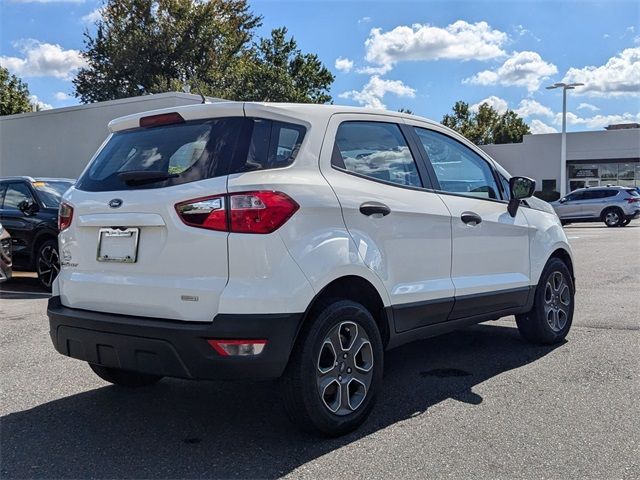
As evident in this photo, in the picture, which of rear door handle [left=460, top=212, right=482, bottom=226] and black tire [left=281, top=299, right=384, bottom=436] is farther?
rear door handle [left=460, top=212, right=482, bottom=226]

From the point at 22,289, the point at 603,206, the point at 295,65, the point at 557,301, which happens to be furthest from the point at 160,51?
the point at 557,301

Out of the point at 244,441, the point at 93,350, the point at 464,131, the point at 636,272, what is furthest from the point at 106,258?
the point at 464,131

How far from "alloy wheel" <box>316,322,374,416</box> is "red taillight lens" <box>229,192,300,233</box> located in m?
0.74

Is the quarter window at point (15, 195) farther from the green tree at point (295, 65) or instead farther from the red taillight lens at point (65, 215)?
the green tree at point (295, 65)

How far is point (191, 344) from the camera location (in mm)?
3293

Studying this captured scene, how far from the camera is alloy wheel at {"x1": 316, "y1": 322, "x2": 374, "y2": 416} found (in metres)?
3.68

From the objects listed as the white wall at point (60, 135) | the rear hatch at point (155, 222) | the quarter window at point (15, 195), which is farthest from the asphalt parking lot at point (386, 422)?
the white wall at point (60, 135)

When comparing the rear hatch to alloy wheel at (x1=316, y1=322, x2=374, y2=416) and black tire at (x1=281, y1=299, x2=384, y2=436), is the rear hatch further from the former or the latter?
alloy wheel at (x1=316, y1=322, x2=374, y2=416)

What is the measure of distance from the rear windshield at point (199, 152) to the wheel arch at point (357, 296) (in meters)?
0.77

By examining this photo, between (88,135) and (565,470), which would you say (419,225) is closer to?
(565,470)

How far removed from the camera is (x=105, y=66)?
3897cm

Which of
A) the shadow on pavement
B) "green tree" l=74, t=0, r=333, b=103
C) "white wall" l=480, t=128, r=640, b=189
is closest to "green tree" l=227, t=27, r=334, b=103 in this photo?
"green tree" l=74, t=0, r=333, b=103

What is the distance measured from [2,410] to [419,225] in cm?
305

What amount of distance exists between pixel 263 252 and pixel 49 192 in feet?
25.8
